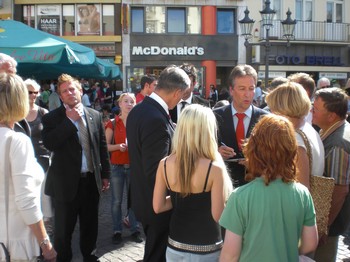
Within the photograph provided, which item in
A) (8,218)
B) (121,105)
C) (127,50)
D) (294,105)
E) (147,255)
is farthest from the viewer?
(127,50)

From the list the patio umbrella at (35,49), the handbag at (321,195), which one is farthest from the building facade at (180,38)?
the handbag at (321,195)

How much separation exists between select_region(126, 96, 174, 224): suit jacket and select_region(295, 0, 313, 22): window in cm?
2429

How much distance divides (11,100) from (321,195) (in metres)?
2.08

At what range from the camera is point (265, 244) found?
7.06ft

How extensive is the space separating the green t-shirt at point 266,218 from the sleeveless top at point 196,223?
390 mm

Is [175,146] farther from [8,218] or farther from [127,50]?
[127,50]

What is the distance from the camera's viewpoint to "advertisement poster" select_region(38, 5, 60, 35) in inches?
914

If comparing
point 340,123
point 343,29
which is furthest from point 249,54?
point 340,123

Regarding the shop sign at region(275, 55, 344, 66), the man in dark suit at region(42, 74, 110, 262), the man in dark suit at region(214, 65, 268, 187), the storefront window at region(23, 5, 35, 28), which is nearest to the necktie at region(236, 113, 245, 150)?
the man in dark suit at region(214, 65, 268, 187)

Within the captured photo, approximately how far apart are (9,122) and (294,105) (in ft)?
6.04

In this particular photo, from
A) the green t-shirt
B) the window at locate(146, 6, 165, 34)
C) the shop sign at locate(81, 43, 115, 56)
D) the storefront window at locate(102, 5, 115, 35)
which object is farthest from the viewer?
the window at locate(146, 6, 165, 34)

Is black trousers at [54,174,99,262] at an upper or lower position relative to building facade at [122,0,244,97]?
lower

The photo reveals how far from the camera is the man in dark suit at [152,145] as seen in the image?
3.03 meters

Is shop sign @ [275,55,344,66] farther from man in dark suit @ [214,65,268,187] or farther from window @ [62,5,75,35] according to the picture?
man in dark suit @ [214,65,268,187]
